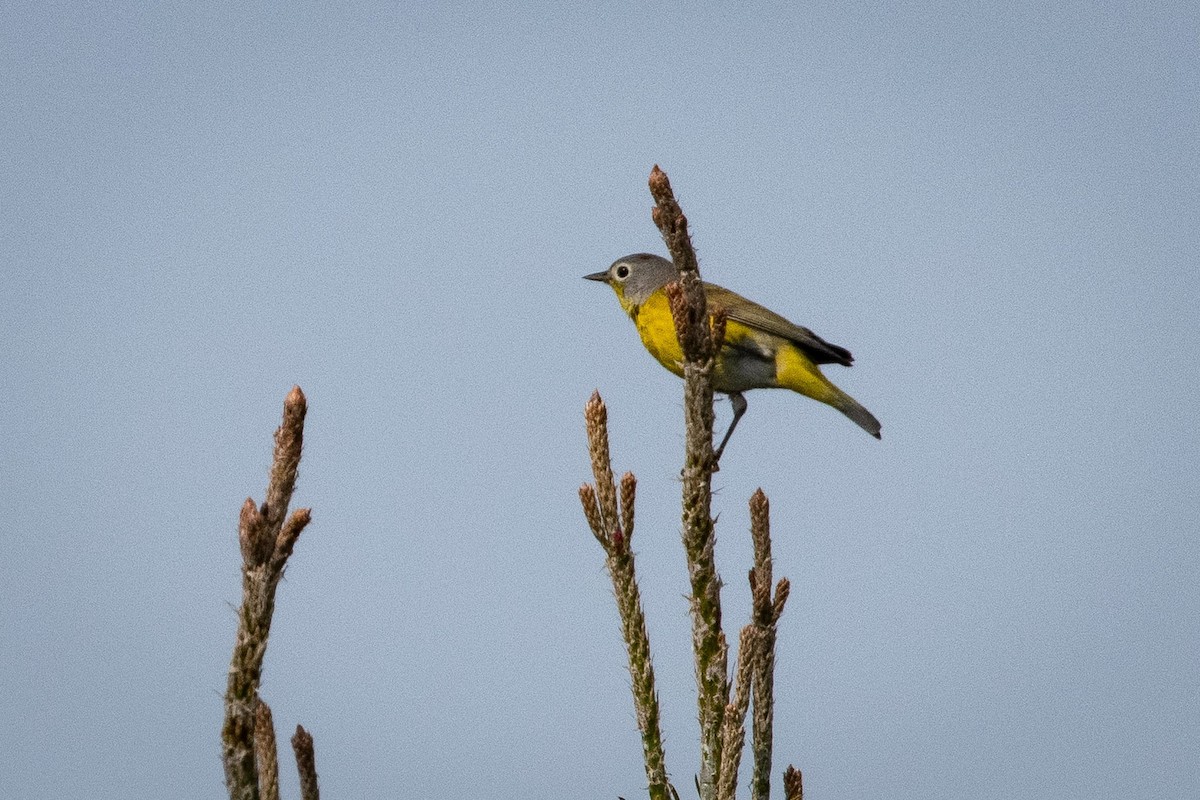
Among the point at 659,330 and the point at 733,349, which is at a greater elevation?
the point at 659,330

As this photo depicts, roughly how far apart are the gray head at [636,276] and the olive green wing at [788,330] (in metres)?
0.97

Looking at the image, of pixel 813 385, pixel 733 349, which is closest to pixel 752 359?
pixel 733 349

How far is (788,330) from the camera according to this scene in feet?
34.4

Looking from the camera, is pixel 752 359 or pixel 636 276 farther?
pixel 636 276

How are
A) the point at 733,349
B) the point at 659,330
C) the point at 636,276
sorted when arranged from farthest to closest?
the point at 636,276
the point at 733,349
the point at 659,330

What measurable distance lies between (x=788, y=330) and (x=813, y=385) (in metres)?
0.64

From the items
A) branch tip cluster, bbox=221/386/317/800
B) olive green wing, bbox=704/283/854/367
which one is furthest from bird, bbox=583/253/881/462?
branch tip cluster, bbox=221/386/317/800

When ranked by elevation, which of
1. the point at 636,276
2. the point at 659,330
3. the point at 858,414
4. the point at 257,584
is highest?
the point at 636,276

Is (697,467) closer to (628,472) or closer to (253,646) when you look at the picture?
(628,472)

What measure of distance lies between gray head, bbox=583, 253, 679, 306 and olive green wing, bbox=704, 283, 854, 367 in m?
0.97

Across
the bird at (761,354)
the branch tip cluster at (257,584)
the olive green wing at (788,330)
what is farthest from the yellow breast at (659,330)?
the branch tip cluster at (257,584)

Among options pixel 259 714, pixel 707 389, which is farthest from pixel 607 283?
pixel 259 714

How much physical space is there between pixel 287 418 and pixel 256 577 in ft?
1.45

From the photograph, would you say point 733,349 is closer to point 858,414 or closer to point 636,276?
point 858,414
